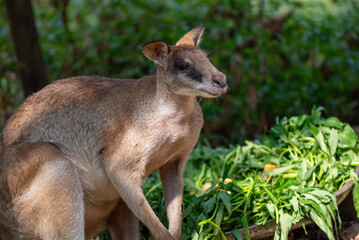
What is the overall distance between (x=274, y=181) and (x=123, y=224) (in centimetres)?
163

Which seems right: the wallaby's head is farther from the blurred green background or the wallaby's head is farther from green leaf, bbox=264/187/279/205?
the blurred green background

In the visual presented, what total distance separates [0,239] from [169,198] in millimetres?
1662

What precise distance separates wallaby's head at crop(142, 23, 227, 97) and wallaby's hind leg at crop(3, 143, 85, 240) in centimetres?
118

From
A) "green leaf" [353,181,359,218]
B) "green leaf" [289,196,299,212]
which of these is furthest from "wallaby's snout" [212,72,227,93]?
"green leaf" [353,181,359,218]

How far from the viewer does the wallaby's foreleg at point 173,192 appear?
4.65 m

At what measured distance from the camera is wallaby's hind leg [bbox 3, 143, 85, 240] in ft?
14.0

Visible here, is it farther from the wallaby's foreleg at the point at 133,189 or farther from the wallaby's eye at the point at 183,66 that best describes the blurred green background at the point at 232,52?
the wallaby's foreleg at the point at 133,189

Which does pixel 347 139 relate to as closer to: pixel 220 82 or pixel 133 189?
pixel 220 82

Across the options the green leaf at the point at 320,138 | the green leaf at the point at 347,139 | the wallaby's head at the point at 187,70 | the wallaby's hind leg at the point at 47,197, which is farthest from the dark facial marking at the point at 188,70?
the green leaf at the point at 347,139

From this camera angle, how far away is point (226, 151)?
6.54 meters

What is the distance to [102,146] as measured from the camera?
15.0ft

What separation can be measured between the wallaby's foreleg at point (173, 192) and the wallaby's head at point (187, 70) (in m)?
0.83

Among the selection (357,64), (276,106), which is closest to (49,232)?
(276,106)

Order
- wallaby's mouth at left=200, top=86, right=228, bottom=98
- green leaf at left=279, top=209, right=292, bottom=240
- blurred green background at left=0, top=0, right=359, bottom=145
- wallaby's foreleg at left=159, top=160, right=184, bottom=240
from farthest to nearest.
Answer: blurred green background at left=0, top=0, right=359, bottom=145, wallaby's foreleg at left=159, top=160, right=184, bottom=240, green leaf at left=279, top=209, right=292, bottom=240, wallaby's mouth at left=200, top=86, right=228, bottom=98
